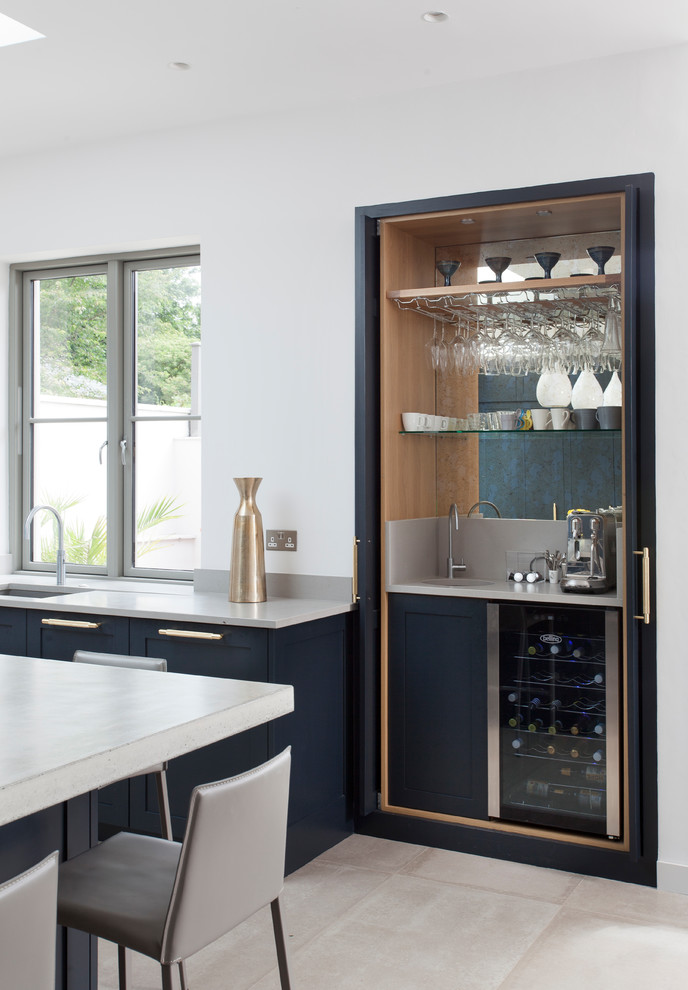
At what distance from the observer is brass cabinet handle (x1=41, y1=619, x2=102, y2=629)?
3.71 meters

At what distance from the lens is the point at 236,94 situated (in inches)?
153

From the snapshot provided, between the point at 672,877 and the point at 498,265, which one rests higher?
the point at 498,265

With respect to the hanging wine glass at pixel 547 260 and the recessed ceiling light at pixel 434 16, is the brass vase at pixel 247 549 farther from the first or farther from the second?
the recessed ceiling light at pixel 434 16

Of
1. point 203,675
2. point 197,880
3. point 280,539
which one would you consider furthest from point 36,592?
point 197,880

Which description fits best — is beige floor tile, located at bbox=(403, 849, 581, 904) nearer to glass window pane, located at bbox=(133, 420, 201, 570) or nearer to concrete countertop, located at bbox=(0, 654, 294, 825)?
concrete countertop, located at bbox=(0, 654, 294, 825)

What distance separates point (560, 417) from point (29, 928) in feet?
9.18

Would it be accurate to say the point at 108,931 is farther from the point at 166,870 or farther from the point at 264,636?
the point at 264,636

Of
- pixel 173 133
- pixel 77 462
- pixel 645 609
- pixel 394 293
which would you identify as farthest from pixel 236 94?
pixel 645 609

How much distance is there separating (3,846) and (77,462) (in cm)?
334

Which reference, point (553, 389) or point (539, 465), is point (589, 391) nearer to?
point (553, 389)

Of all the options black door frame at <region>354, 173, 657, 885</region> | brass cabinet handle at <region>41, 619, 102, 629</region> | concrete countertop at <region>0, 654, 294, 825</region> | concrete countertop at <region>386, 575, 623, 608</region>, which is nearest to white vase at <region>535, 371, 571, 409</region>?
black door frame at <region>354, 173, 657, 885</region>

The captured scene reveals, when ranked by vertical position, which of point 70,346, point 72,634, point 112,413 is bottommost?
point 72,634

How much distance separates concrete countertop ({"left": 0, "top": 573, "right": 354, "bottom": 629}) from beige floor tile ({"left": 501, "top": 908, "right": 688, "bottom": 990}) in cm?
130

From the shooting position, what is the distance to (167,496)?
4.68 meters
